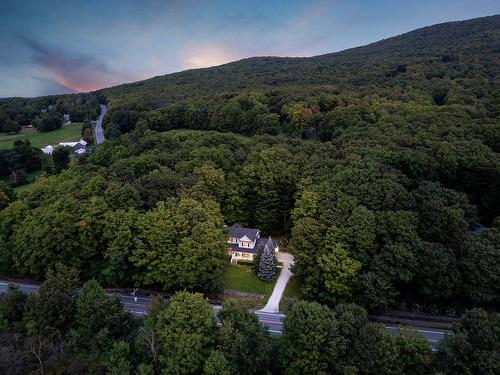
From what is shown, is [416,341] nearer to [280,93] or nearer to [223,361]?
[223,361]

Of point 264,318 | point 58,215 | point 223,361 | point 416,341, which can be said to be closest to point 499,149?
point 416,341

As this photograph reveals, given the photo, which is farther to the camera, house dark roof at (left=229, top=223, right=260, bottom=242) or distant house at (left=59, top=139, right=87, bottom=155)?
distant house at (left=59, top=139, right=87, bottom=155)

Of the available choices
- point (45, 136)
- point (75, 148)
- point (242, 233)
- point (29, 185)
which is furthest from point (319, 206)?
point (45, 136)

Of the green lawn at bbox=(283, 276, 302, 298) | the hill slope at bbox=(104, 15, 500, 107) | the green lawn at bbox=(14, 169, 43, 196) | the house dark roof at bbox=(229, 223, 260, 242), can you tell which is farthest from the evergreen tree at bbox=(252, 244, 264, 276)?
the hill slope at bbox=(104, 15, 500, 107)

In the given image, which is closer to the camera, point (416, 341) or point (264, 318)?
point (416, 341)

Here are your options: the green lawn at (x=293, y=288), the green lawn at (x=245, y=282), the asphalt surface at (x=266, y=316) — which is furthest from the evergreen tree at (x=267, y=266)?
the asphalt surface at (x=266, y=316)

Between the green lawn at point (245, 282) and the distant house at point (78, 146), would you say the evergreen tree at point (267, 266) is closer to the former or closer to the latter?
the green lawn at point (245, 282)

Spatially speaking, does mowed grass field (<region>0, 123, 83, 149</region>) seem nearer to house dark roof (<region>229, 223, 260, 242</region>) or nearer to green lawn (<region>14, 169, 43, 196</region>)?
green lawn (<region>14, 169, 43, 196</region>)
